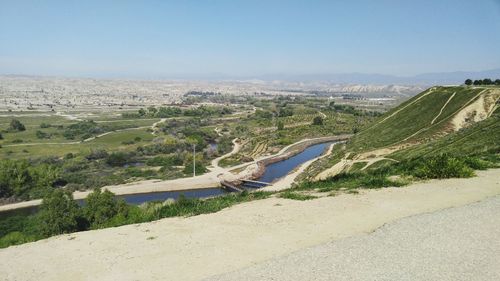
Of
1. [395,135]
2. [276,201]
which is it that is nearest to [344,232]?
[276,201]

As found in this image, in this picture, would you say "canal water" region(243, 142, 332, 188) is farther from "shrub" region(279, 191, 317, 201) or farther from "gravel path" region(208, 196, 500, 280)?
"gravel path" region(208, 196, 500, 280)

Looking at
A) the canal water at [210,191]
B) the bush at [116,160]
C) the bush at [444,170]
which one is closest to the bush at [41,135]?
the bush at [116,160]

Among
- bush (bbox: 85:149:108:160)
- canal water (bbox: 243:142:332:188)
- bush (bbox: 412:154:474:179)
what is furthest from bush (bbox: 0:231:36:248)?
bush (bbox: 85:149:108:160)

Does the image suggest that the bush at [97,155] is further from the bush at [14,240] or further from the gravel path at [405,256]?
the gravel path at [405,256]

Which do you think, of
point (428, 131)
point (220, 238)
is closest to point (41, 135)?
point (428, 131)

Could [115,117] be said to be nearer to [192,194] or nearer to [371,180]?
[192,194]

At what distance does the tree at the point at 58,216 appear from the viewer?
3055cm

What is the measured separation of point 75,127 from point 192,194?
72959mm

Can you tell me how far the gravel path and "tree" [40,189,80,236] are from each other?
81.5 ft

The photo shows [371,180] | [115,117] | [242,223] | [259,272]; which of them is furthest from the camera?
[115,117]

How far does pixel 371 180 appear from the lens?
16.9 m

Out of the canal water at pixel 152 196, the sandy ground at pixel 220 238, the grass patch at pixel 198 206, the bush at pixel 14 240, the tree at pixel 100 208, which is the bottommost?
the canal water at pixel 152 196

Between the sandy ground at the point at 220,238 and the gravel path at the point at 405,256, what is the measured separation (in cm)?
42

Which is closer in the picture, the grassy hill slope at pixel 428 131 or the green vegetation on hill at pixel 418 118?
the grassy hill slope at pixel 428 131
